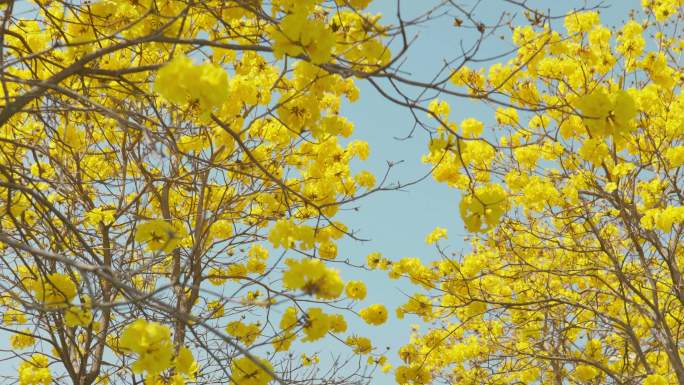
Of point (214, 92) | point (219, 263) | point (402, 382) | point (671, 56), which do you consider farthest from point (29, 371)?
point (671, 56)

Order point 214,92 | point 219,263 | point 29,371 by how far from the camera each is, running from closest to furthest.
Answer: point 214,92 < point 29,371 < point 219,263

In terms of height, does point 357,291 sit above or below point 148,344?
above

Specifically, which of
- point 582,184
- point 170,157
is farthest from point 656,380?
point 170,157

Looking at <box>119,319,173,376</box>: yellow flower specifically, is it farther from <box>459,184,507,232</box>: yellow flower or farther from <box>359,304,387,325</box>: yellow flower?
<box>359,304,387,325</box>: yellow flower

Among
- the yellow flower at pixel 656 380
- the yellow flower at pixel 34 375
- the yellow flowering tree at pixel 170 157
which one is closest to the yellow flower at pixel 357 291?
the yellow flowering tree at pixel 170 157

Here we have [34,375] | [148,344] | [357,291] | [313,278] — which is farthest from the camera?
[357,291]

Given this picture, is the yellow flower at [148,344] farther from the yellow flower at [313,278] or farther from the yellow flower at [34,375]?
the yellow flower at [34,375]

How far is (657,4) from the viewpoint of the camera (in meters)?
6.39

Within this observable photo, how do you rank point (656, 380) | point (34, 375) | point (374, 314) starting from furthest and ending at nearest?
point (374, 314), point (34, 375), point (656, 380)

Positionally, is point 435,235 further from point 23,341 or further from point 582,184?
point 23,341

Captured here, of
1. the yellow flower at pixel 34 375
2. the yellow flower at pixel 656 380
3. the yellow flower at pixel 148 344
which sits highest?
the yellow flower at pixel 34 375

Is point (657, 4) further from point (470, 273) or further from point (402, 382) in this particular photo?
point (402, 382)

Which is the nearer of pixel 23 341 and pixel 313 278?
pixel 313 278

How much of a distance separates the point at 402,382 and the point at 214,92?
5.20 meters
